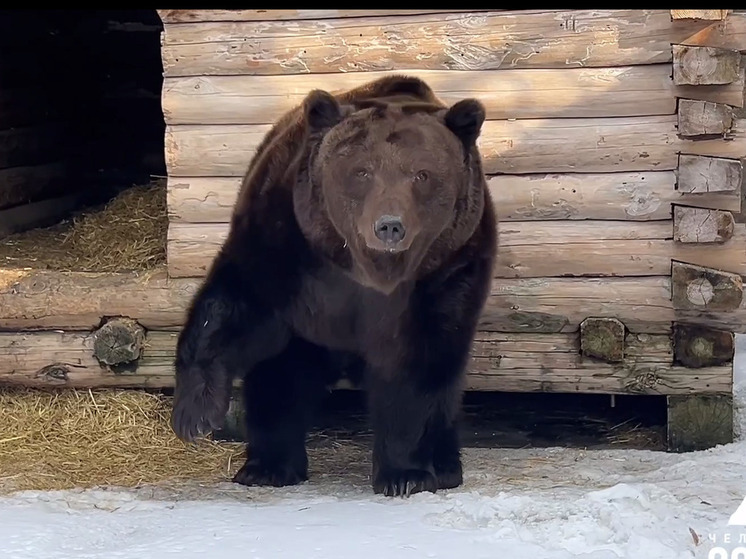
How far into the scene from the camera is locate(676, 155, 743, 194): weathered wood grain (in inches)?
218

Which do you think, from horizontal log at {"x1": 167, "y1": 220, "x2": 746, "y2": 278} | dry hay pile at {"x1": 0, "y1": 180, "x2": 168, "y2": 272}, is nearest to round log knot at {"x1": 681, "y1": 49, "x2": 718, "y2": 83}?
horizontal log at {"x1": 167, "y1": 220, "x2": 746, "y2": 278}

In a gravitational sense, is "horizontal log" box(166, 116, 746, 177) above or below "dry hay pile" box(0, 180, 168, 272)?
above

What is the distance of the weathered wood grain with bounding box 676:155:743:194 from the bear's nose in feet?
6.64

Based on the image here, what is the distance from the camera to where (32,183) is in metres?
7.99

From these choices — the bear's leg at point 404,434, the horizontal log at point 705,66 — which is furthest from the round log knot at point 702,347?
the bear's leg at point 404,434

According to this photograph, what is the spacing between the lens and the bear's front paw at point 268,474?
16.7ft

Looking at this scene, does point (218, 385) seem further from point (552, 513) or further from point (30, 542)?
point (552, 513)

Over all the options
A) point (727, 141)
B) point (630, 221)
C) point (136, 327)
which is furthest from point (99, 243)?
point (727, 141)

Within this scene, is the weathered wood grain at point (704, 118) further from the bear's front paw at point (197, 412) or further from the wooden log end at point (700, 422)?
the bear's front paw at point (197, 412)

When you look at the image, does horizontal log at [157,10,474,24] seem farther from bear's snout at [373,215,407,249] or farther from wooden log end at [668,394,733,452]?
→ wooden log end at [668,394,733,452]

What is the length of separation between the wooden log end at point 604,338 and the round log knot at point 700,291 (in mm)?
384

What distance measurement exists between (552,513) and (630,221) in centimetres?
205

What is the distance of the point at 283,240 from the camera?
4793mm

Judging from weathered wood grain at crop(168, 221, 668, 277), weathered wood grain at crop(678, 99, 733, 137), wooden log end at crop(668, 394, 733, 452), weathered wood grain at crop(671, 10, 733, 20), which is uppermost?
weathered wood grain at crop(671, 10, 733, 20)
